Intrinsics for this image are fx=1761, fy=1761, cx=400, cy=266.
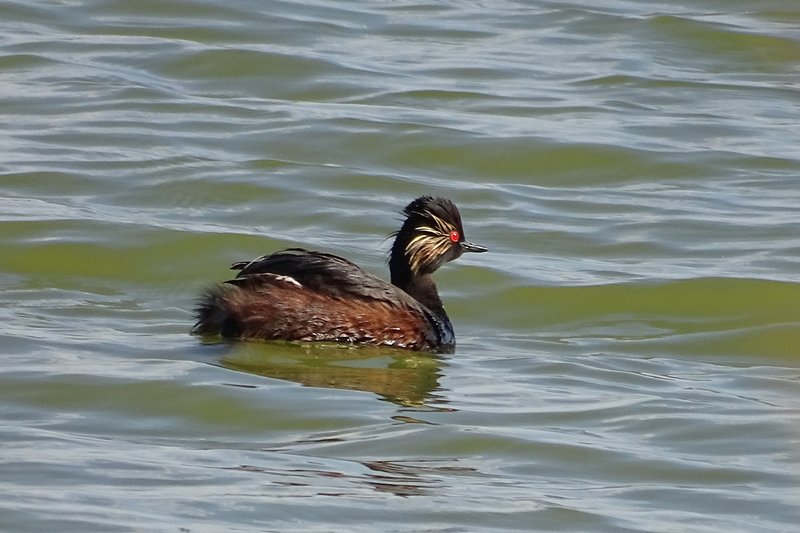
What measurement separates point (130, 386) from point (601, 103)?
9200 millimetres

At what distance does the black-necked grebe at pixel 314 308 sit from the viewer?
930 cm

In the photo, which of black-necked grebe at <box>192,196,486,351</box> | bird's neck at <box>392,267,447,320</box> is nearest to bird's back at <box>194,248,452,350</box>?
black-necked grebe at <box>192,196,486,351</box>

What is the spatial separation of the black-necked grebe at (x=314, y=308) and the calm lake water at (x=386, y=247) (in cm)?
12

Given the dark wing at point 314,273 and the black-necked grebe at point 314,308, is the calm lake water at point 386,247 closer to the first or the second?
the black-necked grebe at point 314,308

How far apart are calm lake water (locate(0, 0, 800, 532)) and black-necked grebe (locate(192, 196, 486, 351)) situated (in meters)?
0.12

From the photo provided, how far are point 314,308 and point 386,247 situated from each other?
8.24 feet

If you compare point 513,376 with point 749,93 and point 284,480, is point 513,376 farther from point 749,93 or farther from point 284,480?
point 749,93

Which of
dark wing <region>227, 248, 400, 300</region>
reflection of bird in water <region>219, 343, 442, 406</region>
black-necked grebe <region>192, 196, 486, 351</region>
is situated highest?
dark wing <region>227, 248, 400, 300</region>

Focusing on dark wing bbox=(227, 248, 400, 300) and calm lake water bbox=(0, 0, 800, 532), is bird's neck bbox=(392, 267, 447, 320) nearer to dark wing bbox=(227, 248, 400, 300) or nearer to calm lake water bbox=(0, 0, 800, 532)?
calm lake water bbox=(0, 0, 800, 532)

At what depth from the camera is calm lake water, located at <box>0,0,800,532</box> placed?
6.52 m

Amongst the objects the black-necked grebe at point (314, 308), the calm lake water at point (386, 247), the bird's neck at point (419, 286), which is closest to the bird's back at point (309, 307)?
the black-necked grebe at point (314, 308)

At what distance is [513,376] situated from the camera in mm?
8906

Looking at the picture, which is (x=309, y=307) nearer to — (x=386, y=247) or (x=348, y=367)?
(x=348, y=367)

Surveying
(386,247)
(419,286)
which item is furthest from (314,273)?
(386,247)
